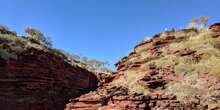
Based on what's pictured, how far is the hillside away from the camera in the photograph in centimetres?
1512

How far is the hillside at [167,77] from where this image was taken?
15125 millimetres

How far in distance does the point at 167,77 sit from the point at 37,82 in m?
9.41

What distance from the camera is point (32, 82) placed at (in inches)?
878

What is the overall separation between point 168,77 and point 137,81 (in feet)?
5.25

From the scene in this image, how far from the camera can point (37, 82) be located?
22625 millimetres

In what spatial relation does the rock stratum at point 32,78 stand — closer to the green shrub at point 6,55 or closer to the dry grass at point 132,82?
the green shrub at point 6,55

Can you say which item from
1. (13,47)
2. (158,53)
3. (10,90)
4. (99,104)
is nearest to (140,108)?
(99,104)

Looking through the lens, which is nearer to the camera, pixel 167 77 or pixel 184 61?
pixel 167 77

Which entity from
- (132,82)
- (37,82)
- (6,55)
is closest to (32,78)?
(37,82)

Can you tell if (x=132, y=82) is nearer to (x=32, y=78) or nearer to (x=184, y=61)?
(x=184, y=61)

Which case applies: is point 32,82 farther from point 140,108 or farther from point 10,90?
point 140,108

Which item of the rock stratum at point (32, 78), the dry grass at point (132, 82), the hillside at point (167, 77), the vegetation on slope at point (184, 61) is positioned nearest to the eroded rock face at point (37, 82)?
the rock stratum at point (32, 78)

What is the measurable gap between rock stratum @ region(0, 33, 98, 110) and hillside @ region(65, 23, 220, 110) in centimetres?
442

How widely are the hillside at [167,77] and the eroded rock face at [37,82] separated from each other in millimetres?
4395
